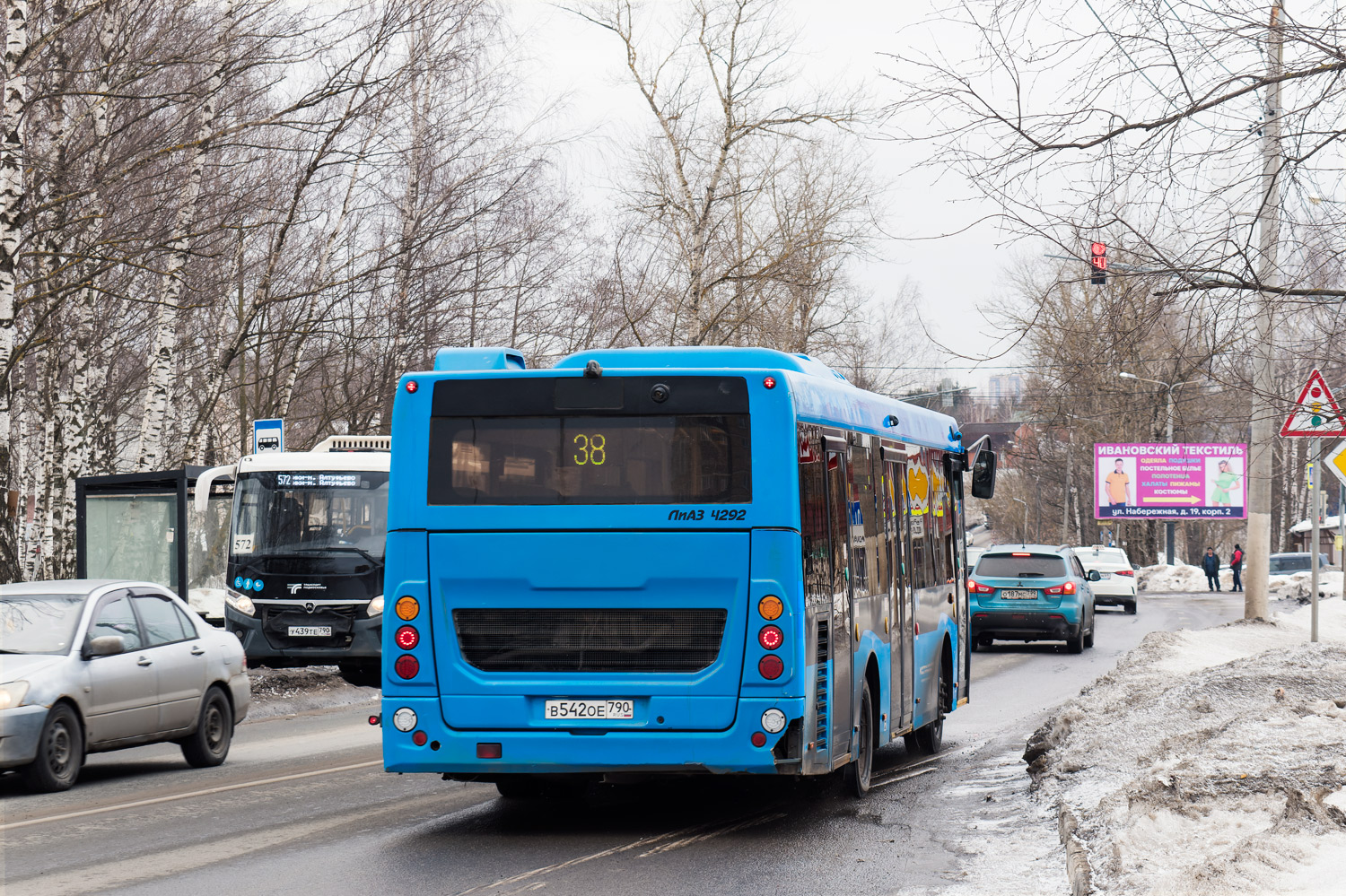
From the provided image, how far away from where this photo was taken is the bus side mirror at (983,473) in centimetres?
1388

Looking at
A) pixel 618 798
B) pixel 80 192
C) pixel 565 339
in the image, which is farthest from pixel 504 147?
pixel 618 798

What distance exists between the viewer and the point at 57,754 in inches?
450

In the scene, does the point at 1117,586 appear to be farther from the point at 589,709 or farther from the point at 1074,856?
the point at 1074,856

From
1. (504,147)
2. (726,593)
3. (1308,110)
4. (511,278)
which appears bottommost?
(726,593)

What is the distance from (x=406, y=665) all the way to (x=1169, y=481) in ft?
187

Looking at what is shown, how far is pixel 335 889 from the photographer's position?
744 cm

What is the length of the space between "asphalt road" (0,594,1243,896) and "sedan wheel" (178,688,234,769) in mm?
180

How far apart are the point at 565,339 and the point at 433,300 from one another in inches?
234

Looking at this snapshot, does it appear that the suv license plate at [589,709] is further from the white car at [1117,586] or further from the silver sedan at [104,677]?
the white car at [1117,586]

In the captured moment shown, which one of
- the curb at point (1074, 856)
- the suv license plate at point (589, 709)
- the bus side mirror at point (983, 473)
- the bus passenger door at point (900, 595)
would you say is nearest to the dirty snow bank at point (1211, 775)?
the curb at point (1074, 856)

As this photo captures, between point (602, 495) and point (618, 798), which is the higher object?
point (602, 495)

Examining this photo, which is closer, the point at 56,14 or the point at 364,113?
the point at 56,14

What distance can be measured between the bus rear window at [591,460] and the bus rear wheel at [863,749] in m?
2.17

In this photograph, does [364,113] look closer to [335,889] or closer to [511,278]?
[511,278]
